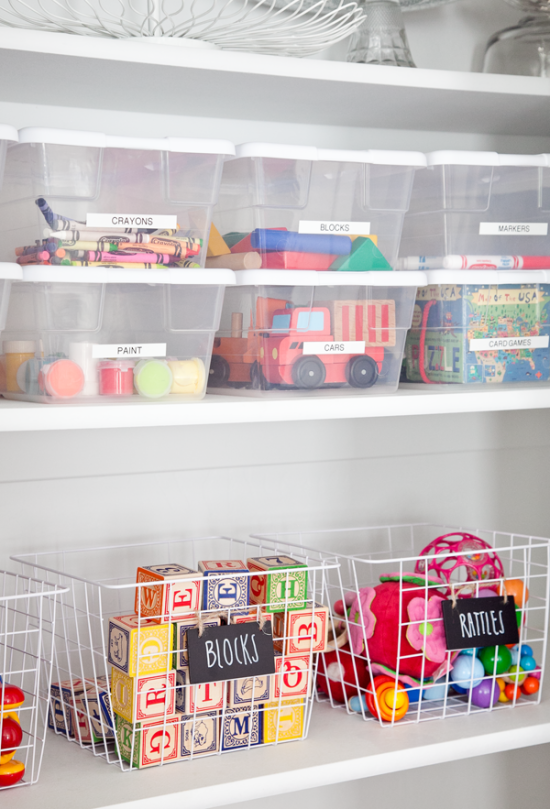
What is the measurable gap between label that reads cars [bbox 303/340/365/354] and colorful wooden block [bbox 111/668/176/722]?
1.32ft

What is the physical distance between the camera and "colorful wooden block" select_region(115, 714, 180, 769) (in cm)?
95

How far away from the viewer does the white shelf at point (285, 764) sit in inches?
35.8

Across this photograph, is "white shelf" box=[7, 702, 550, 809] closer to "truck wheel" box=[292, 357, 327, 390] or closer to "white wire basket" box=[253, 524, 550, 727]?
"white wire basket" box=[253, 524, 550, 727]

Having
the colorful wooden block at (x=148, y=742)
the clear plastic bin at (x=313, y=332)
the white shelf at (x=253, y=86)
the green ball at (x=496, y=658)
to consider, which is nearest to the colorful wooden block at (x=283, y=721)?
the colorful wooden block at (x=148, y=742)

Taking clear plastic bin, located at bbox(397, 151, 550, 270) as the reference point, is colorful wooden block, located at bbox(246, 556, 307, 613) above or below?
below

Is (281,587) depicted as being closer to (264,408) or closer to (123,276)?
(264,408)

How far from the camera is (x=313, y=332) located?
104 cm

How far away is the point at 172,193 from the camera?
981mm

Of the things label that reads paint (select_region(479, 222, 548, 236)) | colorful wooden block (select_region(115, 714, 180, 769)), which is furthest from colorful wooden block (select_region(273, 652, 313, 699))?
label that reads paint (select_region(479, 222, 548, 236))

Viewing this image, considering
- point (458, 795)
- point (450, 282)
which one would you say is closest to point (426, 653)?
point (450, 282)

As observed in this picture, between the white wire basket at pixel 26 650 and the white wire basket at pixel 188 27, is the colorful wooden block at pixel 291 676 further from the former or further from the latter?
the white wire basket at pixel 188 27

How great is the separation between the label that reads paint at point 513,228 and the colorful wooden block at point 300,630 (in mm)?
526

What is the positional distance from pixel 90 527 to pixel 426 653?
512 mm

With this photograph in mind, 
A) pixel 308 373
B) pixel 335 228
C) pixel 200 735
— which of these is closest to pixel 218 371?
pixel 308 373
